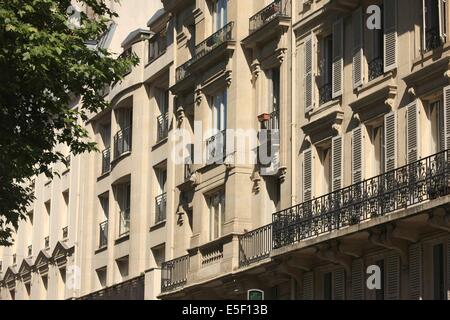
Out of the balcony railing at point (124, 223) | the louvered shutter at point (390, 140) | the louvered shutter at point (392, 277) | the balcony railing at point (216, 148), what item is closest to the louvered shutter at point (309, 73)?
the louvered shutter at point (390, 140)

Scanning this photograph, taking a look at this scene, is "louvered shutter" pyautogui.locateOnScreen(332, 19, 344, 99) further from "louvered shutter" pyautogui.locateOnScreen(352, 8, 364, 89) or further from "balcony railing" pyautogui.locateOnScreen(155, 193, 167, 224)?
"balcony railing" pyautogui.locateOnScreen(155, 193, 167, 224)

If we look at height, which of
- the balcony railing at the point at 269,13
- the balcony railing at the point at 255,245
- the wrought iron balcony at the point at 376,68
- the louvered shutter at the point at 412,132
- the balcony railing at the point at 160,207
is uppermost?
the balcony railing at the point at 269,13

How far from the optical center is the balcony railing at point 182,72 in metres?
42.7

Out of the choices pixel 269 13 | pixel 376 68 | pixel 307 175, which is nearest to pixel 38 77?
pixel 376 68

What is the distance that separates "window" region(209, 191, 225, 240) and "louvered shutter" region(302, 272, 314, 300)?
5.38 m

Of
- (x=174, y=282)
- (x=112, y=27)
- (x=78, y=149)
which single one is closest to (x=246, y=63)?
(x=174, y=282)

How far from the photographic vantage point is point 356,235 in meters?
30.3

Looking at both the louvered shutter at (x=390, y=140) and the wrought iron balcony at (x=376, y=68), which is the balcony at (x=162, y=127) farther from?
the louvered shutter at (x=390, y=140)

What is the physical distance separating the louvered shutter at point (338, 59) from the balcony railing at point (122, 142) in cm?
1738

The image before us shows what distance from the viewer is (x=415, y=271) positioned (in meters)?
29.3

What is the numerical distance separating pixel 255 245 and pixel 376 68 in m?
7.24

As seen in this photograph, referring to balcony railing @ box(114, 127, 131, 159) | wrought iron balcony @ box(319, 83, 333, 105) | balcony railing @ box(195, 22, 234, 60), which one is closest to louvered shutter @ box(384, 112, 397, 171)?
wrought iron balcony @ box(319, 83, 333, 105)

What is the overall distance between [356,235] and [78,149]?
7318 millimetres

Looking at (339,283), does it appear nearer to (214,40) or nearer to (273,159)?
(273,159)
